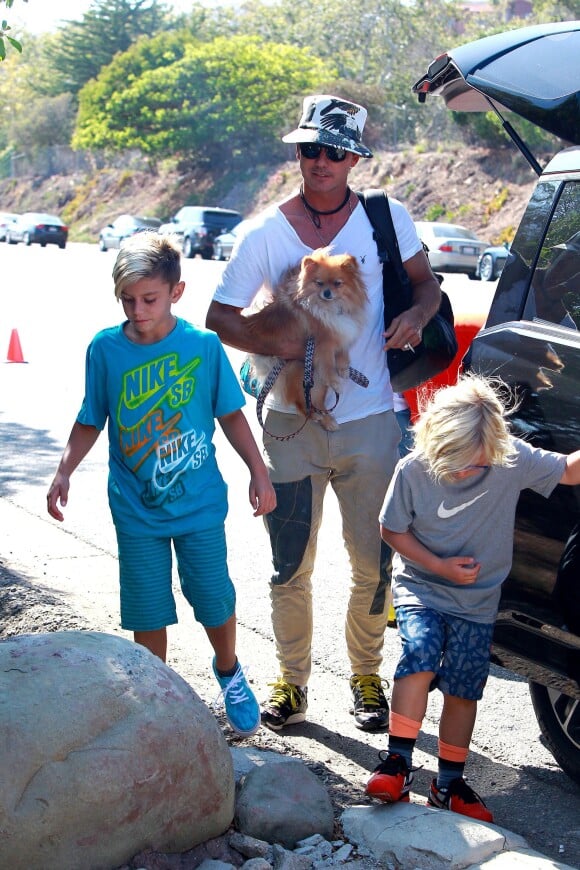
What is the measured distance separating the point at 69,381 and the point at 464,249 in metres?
20.6

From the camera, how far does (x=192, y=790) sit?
3086 mm

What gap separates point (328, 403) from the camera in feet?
13.9

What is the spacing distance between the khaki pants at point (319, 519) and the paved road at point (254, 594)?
1.13 feet

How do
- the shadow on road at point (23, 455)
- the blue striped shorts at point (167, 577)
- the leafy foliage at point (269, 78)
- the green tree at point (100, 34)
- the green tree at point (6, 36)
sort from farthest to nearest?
the green tree at point (100, 34) < the leafy foliage at point (269, 78) < the shadow on road at point (23, 455) < the green tree at point (6, 36) < the blue striped shorts at point (167, 577)

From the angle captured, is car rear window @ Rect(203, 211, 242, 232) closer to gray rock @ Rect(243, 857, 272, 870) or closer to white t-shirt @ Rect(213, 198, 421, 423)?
white t-shirt @ Rect(213, 198, 421, 423)

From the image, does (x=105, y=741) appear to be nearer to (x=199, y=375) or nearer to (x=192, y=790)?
(x=192, y=790)

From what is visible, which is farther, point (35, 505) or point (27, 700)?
point (35, 505)

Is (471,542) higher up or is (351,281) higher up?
(351,281)

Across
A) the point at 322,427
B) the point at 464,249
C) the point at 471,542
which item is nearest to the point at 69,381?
the point at 322,427

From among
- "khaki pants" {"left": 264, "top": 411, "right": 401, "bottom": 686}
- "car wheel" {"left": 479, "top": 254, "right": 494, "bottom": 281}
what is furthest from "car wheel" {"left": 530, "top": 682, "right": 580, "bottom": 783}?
"car wheel" {"left": 479, "top": 254, "right": 494, "bottom": 281}

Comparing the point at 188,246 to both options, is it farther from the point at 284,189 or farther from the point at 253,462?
the point at 253,462

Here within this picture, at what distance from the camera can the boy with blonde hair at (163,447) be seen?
152 inches

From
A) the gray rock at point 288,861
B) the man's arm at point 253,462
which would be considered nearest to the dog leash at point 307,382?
the man's arm at point 253,462

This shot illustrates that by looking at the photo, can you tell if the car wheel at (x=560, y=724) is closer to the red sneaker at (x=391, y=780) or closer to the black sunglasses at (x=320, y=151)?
the red sneaker at (x=391, y=780)
